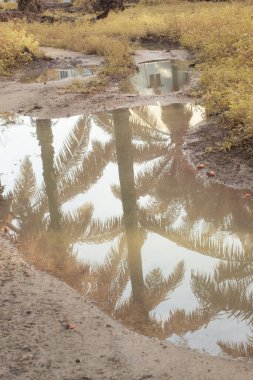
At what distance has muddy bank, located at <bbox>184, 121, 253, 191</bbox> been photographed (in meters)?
6.82

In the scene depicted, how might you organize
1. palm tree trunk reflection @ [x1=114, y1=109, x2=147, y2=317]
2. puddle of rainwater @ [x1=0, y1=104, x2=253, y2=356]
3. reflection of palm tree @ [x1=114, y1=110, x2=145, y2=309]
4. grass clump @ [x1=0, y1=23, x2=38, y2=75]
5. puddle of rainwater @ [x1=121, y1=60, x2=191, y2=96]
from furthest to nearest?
grass clump @ [x1=0, y1=23, x2=38, y2=75] → puddle of rainwater @ [x1=121, y1=60, x2=191, y2=96] → reflection of palm tree @ [x1=114, y1=110, x2=145, y2=309] → palm tree trunk reflection @ [x1=114, y1=109, x2=147, y2=317] → puddle of rainwater @ [x1=0, y1=104, x2=253, y2=356]

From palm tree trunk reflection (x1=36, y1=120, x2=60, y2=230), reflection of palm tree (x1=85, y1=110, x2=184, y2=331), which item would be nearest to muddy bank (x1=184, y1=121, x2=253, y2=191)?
reflection of palm tree (x1=85, y1=110, x2=184, y2=331)

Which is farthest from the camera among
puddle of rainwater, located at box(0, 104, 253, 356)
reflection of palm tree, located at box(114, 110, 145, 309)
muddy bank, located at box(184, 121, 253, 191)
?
muddy bank, located at box(184, 121, 253, 191)

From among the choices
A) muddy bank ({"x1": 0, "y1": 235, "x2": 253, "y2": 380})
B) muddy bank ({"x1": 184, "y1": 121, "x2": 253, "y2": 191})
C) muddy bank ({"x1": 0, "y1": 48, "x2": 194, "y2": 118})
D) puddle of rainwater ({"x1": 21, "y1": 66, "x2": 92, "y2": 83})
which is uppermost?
puddle of rainwater ({"x1": 21, "y1": 66, "x2": 92, "y2": 83})

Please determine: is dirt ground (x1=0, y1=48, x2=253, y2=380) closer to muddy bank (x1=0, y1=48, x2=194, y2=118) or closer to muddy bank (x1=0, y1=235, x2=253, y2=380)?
muddy bank (x1=0, y1=235, x2=253, y2=380)

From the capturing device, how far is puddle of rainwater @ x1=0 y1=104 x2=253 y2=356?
429 cm

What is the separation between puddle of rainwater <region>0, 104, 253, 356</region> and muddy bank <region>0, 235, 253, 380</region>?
208mm

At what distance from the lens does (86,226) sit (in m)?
5.93

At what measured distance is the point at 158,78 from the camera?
13547 millimetres

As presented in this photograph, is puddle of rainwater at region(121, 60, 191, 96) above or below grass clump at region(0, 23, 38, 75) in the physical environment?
below

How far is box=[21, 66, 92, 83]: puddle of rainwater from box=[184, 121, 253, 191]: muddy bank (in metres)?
6.60

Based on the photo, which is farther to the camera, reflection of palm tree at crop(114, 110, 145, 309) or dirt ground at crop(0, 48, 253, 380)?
reflection of palm tree at crop(114, 110, 145, 309)

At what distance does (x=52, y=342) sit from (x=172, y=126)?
624 cm

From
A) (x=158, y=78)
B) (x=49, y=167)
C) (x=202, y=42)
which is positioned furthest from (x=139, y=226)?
(x=202, y=42)
